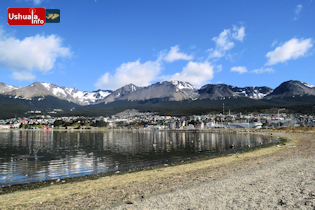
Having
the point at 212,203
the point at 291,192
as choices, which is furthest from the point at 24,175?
the point at 291,192

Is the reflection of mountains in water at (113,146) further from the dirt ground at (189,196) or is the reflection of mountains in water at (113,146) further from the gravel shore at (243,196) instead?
the gravel shore at (243,196)

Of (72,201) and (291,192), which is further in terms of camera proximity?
(72,201)

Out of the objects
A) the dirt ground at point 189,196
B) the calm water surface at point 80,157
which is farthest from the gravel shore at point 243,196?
the calm water surface at point 80,157

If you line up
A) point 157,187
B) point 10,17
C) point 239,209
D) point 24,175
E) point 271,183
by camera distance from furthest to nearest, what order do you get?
point 10,17 < point 24,175 < point 157,187 < point 271,183 < point 239,209

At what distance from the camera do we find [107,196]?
1287 cm

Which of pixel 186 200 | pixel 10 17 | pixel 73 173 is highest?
pixel 10 17

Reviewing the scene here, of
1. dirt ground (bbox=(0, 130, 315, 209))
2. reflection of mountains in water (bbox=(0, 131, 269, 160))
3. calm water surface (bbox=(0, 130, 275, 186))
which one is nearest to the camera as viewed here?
dirt ground (bbox=(0, 130, 315, 209))

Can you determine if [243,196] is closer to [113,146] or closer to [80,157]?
[80,157]

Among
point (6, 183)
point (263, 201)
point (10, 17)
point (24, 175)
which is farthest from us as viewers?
point (10, 17)

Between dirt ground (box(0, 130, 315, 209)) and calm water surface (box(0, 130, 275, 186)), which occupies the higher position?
dirt ground (box(0, 130, 315, 209))

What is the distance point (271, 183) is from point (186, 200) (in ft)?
20.7

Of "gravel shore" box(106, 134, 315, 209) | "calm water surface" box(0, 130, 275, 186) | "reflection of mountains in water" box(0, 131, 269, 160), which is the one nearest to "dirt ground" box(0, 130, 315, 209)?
"gravel shore" box(106, 134, 315, 209)

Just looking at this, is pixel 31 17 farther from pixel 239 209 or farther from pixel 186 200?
pixel 239 209

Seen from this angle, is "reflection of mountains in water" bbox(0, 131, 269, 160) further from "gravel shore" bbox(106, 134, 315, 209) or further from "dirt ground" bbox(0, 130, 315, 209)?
"gravel shore" bbox(106, 134, 315, 209)
